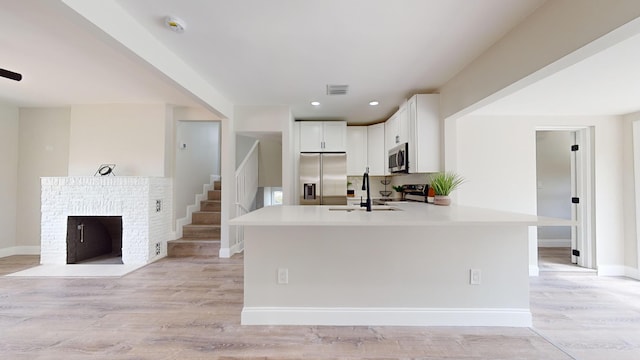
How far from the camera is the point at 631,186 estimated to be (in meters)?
3.72

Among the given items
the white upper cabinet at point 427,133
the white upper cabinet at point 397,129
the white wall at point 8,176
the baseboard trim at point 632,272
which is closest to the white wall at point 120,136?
the white wall at point 8,176

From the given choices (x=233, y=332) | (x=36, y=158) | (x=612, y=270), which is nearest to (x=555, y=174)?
(x=612, y=270)

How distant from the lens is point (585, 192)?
12.8 ft

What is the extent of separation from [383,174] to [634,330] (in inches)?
139

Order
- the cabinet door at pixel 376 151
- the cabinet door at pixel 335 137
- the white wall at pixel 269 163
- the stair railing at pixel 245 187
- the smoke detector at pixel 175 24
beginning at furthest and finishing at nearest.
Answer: the white wall at pixel 269 163 < the cabinet door at pixel 376 151 < the cabinet door at pixel 335 137 < the stair railing at pixel 245 187 < the smoke detector at pixel 175 24

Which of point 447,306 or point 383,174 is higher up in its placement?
point 383,174

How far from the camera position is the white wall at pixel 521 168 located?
373 cm

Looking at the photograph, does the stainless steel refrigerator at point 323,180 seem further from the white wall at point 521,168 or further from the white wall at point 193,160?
the white wall at point 193,160

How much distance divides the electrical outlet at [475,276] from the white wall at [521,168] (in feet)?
5.39

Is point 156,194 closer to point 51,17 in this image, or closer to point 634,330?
point 51,17

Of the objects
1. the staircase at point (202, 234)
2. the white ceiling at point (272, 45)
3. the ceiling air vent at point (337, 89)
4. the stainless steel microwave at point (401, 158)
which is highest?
the white ceiling at point (272, 45)

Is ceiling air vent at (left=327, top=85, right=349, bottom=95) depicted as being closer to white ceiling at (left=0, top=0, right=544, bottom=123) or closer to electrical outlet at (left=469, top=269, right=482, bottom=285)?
white ceiling at (left=0, top=0, right=544, bottom=123)

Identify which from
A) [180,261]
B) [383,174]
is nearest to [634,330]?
[383,174]

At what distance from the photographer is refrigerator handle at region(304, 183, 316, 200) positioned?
4.73 m
